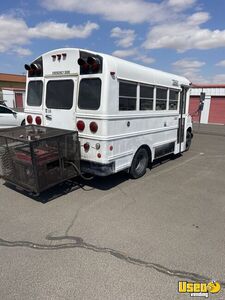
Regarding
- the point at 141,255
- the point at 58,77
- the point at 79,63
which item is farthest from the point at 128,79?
the point at 141,255

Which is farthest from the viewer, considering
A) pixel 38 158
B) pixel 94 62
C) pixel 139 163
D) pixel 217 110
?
pixel 217 110

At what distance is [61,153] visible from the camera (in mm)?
4543

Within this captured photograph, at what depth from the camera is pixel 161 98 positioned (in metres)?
6.24

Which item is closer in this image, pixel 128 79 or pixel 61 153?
pixel 61 153

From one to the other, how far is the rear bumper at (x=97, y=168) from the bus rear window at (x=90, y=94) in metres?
1.17

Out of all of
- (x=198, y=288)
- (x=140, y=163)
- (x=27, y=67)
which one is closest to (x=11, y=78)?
(x=27, y=67)

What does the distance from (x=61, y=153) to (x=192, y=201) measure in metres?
2.81

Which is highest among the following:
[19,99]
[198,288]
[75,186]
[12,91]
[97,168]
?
[12,91]

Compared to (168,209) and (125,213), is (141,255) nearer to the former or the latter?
(125,213)

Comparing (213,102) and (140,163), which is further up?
(213,102)

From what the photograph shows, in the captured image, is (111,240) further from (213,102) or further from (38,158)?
(213,102)

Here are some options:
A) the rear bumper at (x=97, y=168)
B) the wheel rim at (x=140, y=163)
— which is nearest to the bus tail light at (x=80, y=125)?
the rear bumper at (x=97, y=168)

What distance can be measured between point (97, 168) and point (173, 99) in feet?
11.6

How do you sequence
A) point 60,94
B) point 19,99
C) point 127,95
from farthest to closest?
1. point 19,99
2. point 60,94
3. point 127,95
